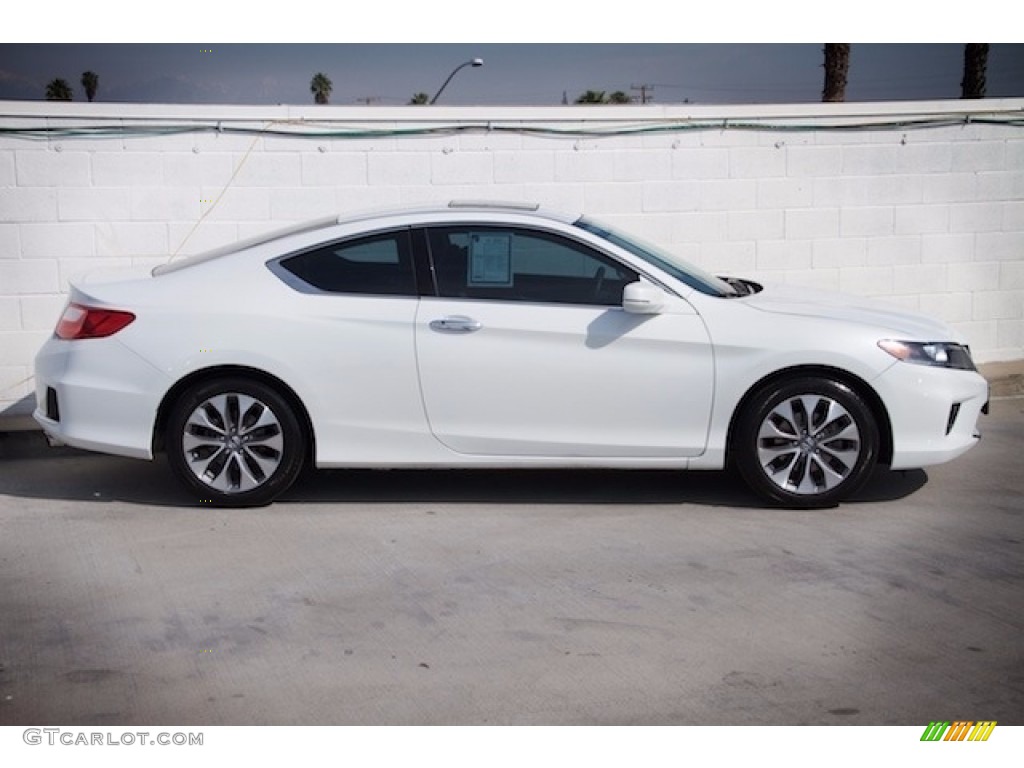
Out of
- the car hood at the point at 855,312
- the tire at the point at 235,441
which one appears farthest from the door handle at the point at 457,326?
the car hood at the point at 855,312

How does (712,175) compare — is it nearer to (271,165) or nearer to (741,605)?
(271,165)

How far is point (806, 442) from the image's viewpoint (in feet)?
22.5

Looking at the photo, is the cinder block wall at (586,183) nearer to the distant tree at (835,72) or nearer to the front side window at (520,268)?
the front side window at (520,268)

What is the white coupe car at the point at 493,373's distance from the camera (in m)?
6.80

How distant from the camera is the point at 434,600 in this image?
555 centimetres

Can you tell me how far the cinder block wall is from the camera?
29.8 ft

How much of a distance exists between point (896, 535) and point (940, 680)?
74.8 inches

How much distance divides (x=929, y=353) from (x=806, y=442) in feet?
2.55

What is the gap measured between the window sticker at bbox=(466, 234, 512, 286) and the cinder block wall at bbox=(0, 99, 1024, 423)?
2627 millimetres

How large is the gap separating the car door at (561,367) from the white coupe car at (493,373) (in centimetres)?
1

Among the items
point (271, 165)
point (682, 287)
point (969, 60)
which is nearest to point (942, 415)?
point (682, 287)

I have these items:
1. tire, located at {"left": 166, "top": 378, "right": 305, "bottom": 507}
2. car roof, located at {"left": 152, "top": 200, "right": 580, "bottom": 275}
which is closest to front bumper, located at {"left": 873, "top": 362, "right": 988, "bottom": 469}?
car roof, located at {"left": 152, "top": 200, "right": 580, "bottom": 275}
